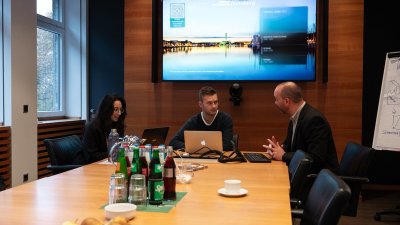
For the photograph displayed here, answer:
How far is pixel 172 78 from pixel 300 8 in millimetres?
1743

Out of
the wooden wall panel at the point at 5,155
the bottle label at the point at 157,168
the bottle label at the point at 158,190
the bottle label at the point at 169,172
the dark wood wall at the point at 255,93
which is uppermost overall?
the dark wood wall at the point at 255,93

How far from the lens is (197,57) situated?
16.0ft

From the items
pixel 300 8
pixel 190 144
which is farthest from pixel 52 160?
pixel 300 8

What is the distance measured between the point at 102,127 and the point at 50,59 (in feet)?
9.30

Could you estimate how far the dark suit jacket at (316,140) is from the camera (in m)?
3.05

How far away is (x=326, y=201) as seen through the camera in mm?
1525

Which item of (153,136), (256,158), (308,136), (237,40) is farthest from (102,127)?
(237,40)

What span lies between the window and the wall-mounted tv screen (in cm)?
185

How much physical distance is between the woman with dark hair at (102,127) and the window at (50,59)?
2.24 m

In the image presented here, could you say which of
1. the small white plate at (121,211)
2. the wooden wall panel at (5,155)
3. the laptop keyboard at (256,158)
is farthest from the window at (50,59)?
the small white plate at (121,211)

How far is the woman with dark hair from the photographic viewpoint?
3467 mm

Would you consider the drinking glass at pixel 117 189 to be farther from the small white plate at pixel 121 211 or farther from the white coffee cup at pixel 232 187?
the white coffee cup at pixel 232 187

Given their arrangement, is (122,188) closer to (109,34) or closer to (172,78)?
(172,78)

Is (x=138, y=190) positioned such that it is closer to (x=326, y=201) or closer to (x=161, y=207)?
(x=161, y=207)
